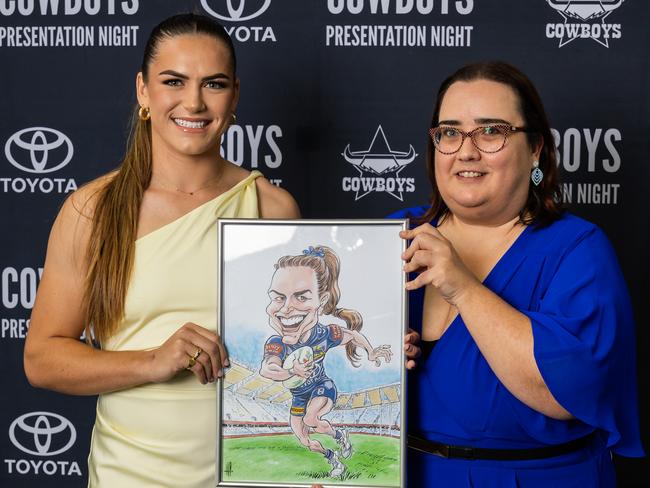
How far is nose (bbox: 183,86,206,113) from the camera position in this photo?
5.81ft

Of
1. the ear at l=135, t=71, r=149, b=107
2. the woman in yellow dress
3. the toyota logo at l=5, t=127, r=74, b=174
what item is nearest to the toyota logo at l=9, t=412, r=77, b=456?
the toyota logo at l=5, t=127, r=74, b=174

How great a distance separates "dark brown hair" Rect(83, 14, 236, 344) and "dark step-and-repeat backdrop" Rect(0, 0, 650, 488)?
109 centimetres

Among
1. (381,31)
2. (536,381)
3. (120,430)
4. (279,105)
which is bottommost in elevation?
(120,430)

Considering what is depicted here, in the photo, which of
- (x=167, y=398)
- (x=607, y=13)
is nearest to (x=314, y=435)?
(x=167, y=398)

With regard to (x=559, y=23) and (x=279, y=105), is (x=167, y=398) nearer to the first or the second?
(x=279, y=105)

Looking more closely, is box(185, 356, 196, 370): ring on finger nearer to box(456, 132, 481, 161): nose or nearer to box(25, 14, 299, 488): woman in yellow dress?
box(25, 14, 299, 488): woman in yellow dress

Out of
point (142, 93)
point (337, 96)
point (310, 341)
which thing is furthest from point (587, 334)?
point (337, 96)

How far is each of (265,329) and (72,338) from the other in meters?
0.51

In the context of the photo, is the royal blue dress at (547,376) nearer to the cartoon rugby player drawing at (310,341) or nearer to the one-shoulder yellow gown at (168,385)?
the cartoon rugby player drawing at (310,341)

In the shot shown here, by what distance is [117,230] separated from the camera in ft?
5.84

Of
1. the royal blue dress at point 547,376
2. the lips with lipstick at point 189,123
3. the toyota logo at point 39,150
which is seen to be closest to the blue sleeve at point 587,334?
the royal blue dress at point 547,376

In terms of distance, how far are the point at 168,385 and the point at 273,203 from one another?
481 mm

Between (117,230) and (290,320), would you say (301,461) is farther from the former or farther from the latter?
(117,230)

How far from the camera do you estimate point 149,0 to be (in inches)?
117
